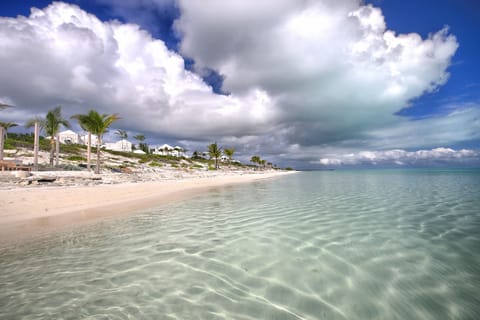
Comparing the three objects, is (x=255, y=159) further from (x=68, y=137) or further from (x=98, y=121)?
(x=98, y=121)

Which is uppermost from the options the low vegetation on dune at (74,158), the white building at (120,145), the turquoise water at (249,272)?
the white building at (120,145)

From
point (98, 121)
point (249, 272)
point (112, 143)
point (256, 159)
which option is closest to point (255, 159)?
point (256, 159)

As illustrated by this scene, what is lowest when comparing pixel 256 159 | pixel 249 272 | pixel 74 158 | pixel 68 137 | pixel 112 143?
pixel 249 272

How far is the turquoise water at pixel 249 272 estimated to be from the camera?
95.8 inches

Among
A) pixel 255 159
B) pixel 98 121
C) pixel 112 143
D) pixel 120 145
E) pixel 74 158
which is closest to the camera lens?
pixel 98 121

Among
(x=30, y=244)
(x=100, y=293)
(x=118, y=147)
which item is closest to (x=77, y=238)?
(x=30, y=244)

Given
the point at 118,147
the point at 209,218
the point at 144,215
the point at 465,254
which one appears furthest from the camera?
the point at 118,147

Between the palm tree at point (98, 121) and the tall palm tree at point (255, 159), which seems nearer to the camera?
the palm tree at point (98, 121)

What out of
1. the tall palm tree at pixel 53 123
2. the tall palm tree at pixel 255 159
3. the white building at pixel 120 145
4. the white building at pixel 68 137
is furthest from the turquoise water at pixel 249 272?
the tall palm tree at pixel 255 159

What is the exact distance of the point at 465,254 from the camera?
12.7 feet

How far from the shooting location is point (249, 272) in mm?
3312

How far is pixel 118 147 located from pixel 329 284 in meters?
92.2

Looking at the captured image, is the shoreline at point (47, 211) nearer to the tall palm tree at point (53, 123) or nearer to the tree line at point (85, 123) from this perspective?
the tree line at point (85, 123)

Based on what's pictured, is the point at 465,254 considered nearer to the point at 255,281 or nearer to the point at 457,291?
the point at 457,291
